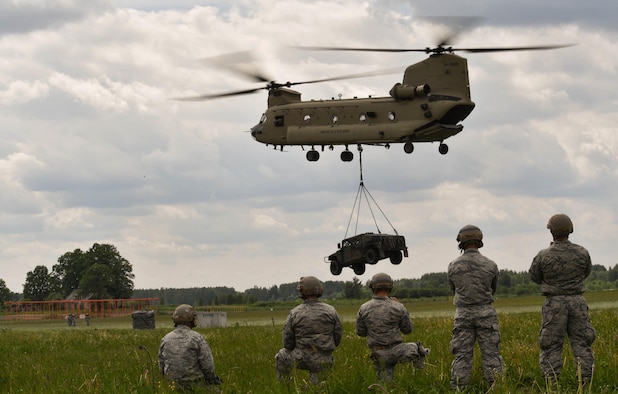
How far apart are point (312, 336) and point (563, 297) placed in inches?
131

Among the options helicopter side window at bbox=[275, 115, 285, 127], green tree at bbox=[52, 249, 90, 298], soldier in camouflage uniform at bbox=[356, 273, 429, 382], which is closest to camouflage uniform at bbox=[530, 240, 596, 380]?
soldier in camouflage uniform at bbox=[356, 273, 429, 382]

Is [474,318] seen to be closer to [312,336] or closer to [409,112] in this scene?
[312,336]

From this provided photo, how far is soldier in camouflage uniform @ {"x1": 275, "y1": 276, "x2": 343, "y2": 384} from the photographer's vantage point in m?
11.4

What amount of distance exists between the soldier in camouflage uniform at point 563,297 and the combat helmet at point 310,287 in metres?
2.94

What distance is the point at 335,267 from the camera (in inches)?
1165

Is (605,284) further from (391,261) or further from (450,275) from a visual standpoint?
(450,275)

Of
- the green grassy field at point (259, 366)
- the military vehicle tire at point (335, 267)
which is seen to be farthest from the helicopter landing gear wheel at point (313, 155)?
the green grassy field at point (259, 366)

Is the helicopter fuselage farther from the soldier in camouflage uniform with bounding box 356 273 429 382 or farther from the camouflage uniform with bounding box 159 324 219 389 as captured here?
the camouflage uniform with bounding box 159 324 219 389

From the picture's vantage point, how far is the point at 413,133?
106ft

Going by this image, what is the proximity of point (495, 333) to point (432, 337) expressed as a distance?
357 inches

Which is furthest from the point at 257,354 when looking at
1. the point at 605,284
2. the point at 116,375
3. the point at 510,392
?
the point at 605,284

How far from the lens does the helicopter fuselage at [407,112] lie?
32.4 m

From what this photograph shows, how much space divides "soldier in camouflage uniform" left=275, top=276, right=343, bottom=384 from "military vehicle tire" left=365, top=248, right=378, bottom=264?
56.3 feet

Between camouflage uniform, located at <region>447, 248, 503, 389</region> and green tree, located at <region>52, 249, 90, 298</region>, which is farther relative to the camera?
green tree, located at <region>52, 249, 90, 298</region>
